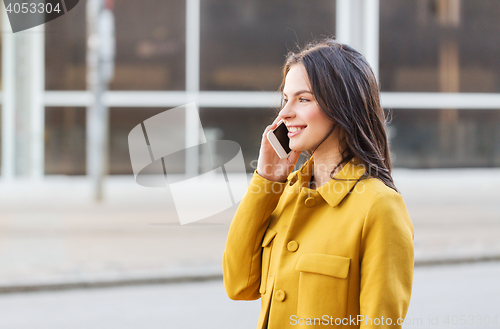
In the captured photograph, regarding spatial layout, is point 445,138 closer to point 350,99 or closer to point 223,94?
point 223,94

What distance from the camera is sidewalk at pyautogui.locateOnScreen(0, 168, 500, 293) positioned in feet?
20.0

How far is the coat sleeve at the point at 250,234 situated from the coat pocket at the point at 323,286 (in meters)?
0.22

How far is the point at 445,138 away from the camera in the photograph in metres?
11.2

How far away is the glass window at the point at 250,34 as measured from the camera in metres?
10.2

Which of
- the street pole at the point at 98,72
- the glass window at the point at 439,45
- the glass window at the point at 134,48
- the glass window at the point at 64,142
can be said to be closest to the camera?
the street pole at the point at 98,72

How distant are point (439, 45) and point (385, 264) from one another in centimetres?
1082

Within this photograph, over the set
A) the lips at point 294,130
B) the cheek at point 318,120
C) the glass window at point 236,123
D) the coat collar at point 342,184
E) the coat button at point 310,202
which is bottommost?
the coat button at point 310,202

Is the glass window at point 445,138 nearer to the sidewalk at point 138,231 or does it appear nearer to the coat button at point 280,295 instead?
the sidewalk at point 138,231

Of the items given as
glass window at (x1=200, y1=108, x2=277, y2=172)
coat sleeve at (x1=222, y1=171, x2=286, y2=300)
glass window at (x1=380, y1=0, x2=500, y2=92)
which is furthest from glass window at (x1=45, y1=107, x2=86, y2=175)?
coat sleeve at (x1=222, y1=171, x2=286, y2=300)

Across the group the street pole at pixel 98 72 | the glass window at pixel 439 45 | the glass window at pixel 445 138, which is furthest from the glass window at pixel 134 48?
the glass window at pixel 445 138

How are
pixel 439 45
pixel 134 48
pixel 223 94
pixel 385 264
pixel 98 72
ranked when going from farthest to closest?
1. pixel 439 45
2. pixel 223 94
3. pixel 134 48
4. pixel 98 72
5. pixel 385 264

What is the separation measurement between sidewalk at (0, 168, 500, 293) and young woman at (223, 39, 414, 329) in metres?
4.75

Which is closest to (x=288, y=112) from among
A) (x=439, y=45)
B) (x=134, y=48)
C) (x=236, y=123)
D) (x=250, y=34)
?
(x=236, y=123)

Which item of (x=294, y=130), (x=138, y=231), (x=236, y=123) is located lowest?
(x=138, y=231)
